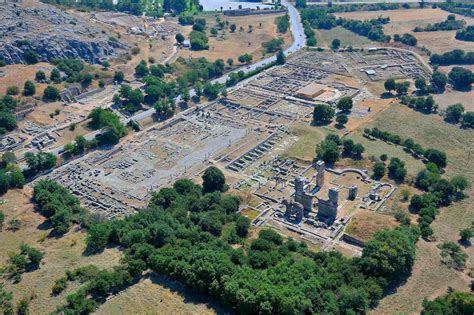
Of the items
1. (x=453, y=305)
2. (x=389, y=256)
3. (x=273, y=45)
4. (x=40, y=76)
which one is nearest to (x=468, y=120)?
(x=389, y=256)

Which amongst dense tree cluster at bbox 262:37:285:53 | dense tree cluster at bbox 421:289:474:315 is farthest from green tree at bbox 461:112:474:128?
dense tree cluster at bbox 262:37:285:53

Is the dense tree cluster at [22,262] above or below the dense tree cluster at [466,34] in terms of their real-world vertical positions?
below

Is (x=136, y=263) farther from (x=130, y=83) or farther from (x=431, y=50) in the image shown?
(x=431, y=50)

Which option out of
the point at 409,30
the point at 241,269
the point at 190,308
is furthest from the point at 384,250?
the point at 409,30

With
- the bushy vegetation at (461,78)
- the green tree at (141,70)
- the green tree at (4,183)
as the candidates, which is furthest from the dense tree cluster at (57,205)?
the bushy vegetation at (461,78)

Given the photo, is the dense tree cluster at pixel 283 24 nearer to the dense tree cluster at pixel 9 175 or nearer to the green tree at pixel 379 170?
the green tree at pixel 379 170

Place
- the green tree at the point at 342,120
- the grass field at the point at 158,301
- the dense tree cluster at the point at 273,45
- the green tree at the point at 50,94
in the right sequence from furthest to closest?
the dense tree cluster at the point at 273,45 < the green tree at the point at 50,94 < the green tree at the point at 342,120 < the grass field at the point at 158,301
